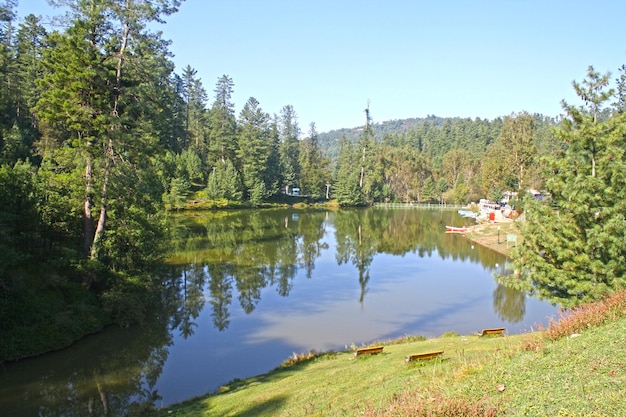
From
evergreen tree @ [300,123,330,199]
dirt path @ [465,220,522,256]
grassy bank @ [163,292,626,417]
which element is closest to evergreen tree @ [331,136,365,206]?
evergreen tree @ [300,123,330,199]

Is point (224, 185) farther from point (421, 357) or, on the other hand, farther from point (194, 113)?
point (421, 357)

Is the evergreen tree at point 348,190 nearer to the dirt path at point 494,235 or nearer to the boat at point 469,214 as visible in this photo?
the boat at point 469,214

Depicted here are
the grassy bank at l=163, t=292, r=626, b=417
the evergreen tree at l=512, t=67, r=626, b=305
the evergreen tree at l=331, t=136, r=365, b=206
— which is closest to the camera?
the grassy bank at l=163, t=292, r=626, b=417

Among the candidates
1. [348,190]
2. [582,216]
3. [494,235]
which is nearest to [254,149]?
[348,190]

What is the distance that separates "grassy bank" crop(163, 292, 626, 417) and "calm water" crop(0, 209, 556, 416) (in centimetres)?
351

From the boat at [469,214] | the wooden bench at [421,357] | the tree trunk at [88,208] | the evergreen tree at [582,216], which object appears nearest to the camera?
the wooden bench at [421,357]

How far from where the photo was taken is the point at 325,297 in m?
27.9

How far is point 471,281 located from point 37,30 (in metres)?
67.8

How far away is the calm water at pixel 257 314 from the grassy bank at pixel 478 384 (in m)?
3.51

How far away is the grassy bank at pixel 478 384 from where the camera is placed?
22.4 ft

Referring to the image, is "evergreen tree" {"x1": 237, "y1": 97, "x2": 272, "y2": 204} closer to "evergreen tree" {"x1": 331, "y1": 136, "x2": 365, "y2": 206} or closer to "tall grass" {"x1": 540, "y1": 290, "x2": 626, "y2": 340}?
"evergreen tree" {"x1": 331, "y1": 136, "x2": 365, "y2": 206}

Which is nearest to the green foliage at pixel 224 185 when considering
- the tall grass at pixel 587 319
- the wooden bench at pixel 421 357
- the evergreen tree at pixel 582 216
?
the evergreen tree at pixel 582 216

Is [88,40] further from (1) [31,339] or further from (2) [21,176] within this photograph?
(1) [31,339]

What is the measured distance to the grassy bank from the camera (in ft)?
22.4
